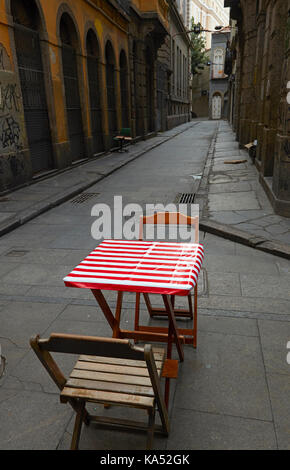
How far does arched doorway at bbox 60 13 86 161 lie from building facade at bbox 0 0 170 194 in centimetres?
3

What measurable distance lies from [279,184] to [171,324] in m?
4.47

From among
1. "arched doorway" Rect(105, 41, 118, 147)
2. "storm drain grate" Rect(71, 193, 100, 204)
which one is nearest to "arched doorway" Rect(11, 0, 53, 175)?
"storm drain grate" Rect(71, 193, 100, 204)

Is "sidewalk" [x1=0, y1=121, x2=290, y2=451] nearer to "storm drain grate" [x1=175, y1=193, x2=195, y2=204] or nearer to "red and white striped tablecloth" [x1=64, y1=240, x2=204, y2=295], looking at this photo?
"red and white striped tablecloth" [x1=64, y1=240, x2=204, y2=295]

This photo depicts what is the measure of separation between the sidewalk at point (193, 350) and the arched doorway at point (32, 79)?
499cm

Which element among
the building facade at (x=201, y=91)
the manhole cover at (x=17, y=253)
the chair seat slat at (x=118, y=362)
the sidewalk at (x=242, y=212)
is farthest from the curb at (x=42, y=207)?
the building facade at (x=201, y=91)

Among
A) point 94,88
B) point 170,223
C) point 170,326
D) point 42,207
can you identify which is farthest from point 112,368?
point 94,88

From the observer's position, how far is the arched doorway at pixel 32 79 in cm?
895

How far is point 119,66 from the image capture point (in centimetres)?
1758

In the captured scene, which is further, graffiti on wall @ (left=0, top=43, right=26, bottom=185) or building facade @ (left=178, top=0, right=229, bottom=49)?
building facade @ (left=178, top=0, right=229, bottom=49)

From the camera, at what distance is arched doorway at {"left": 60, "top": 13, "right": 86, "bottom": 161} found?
37.7ft

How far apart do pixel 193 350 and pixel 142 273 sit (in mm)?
1025
